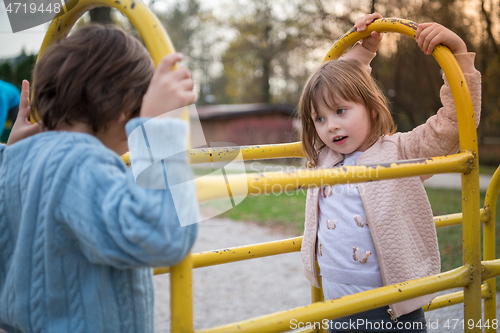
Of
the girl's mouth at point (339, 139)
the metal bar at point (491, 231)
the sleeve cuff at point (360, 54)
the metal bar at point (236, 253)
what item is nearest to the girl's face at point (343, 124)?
the girl's mouth at point (339, 139)

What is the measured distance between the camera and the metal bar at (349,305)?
2.64 ft

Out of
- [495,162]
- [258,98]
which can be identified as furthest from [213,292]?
[258,98]

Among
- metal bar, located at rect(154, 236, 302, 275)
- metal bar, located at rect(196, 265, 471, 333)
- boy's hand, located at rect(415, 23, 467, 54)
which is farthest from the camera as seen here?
metal bar, located at rect(154, 236, 302, 275)

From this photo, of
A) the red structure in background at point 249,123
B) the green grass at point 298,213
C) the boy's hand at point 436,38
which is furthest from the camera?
the red structure in background at point 249,123

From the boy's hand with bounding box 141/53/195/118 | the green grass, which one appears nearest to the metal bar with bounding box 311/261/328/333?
the boy's hand with bounding box 141/53/195/118

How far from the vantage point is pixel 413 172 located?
955 mm

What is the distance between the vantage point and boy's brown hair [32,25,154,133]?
0.82 meters

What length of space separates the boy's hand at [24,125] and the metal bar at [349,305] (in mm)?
792

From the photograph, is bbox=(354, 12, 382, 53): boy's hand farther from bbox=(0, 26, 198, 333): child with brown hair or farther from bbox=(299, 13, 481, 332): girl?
bbox=(0, 26, 198, 333): child with brown hair

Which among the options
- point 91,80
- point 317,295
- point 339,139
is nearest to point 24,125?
point 91,80

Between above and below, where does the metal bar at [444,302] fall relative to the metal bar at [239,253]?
below

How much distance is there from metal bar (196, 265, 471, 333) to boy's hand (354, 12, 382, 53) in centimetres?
83

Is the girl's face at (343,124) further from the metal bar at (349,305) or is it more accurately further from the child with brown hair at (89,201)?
the child with brown hair at (89,201)

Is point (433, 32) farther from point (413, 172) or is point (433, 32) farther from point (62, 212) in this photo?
point (62, 212)
